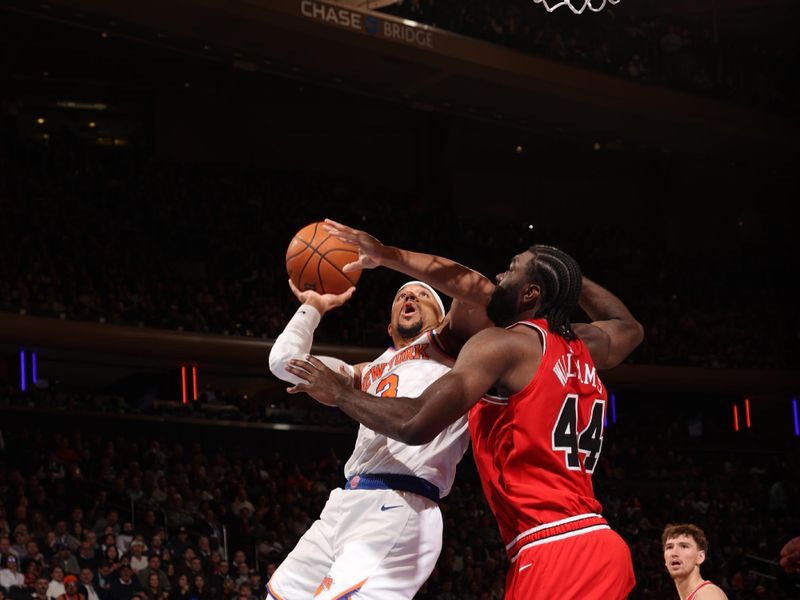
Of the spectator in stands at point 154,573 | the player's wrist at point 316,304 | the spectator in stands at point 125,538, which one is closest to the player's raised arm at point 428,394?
the player's wrist at point 316,304

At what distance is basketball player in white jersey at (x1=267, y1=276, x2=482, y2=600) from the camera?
469cm

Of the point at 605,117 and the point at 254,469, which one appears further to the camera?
the point at 605,117

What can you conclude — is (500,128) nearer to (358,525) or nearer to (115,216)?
(115,216)

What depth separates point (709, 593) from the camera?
5672 mm

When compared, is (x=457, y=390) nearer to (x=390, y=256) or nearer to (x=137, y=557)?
(x=390, y=256)

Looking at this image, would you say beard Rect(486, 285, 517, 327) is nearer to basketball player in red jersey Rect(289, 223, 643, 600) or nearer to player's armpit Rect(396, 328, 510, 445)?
basketball player in red jersey Rect(289, 223, 643, 600)

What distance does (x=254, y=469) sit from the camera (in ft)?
56.3

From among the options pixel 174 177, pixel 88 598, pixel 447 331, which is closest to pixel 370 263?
pixel 447 331

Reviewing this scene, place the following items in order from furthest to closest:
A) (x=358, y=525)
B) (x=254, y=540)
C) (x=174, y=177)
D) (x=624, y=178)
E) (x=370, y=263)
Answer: (x=624, y=178)
(x=174, y=177)
(x=254, y=540)
(x=358, y=525)
(x=370, y=263)

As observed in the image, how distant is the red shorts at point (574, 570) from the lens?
3779mm

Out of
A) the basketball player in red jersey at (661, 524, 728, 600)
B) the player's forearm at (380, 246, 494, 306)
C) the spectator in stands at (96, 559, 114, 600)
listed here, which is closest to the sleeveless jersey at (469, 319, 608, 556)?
the player's forearm at (380, 246, 494, 306)

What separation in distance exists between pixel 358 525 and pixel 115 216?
1595cm

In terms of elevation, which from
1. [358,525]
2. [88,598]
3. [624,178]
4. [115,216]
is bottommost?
[88,598]

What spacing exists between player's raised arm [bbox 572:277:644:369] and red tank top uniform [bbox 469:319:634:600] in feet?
1.36
